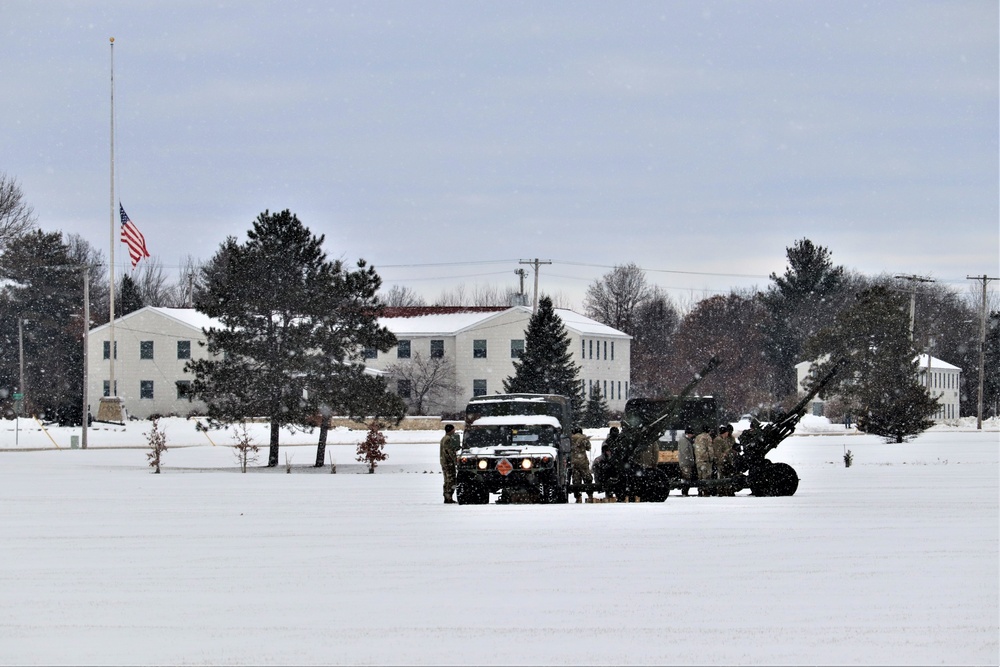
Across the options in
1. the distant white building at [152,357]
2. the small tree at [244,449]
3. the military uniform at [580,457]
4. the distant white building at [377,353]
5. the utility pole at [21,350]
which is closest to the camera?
the military uniform at [580,457]

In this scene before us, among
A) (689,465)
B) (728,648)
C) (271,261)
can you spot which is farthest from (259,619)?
(271,261)

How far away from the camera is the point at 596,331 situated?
98500 mm

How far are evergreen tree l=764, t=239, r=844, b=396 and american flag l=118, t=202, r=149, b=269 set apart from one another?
2632 inches

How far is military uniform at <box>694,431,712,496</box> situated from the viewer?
98.0ft

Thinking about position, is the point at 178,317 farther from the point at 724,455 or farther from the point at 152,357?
the point at 724,455

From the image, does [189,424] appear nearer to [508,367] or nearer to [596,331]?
[508,367]

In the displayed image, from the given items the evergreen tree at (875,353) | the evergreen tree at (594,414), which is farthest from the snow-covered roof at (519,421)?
the evergreen tree at (594,414)

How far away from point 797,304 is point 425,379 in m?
41.2

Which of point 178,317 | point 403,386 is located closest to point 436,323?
point 403,386

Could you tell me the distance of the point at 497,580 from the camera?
1488 cm

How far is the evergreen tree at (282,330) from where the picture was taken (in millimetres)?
47438

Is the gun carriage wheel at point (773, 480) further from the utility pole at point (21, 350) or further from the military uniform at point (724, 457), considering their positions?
the utility pole at point (21, 350)

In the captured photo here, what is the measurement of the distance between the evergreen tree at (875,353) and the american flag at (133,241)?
3430cm

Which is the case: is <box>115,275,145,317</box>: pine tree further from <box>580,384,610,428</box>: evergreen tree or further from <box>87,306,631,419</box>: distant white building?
<box>580,384,610,428</box>: evergreen tree
